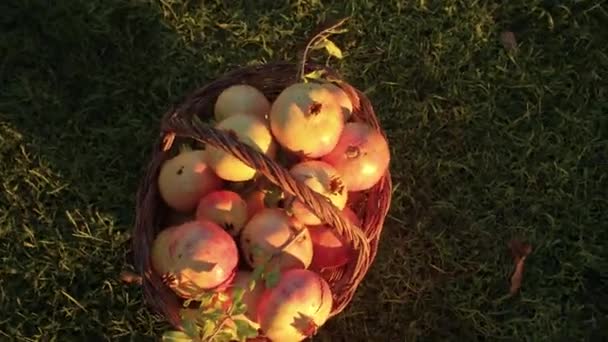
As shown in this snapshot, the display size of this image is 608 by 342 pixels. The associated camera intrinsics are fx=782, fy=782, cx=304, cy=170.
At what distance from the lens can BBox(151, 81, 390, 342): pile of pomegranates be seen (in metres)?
1.90

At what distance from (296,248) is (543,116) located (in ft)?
3.99

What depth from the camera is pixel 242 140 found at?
200cm

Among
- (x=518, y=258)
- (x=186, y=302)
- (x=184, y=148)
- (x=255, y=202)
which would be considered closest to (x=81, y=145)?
(x=184, y=148)

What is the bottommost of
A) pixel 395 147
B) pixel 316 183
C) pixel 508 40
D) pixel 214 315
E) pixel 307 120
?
pixel 395 147

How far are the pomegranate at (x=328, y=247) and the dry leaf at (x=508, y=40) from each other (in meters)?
1.13

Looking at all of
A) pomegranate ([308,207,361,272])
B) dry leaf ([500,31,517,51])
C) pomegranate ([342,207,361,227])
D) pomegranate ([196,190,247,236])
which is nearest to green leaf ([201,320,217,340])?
pomegranate ([196,190,247,236])

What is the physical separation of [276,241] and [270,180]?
0.52ft

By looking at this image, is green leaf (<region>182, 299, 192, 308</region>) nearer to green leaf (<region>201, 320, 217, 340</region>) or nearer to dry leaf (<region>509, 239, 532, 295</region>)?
green leaf (<region>201, 320, 217, 340</region>)

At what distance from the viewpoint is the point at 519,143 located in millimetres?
2693

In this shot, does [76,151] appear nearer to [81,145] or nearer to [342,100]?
[81,145]

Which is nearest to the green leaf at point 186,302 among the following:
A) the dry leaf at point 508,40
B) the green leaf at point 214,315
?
the green leaf at point 214,315

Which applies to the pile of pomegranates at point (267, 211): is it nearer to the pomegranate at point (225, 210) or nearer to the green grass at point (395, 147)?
the pomegranate at point (225, 210)

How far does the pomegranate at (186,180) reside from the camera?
6.86ft

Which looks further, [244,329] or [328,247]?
[328,247]
